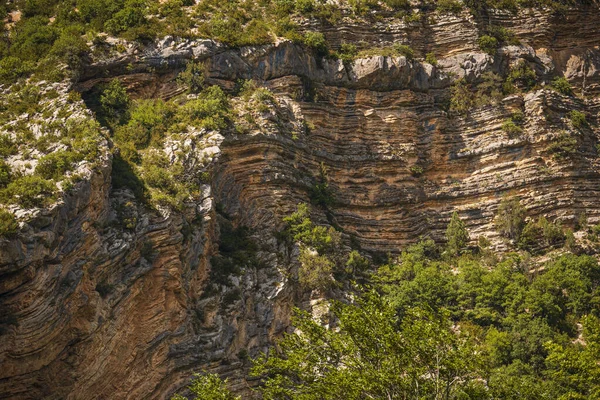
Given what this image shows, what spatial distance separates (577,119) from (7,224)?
128 feet

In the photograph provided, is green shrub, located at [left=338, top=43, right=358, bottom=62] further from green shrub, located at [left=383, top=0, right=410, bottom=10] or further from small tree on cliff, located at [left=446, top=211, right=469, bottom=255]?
small tree on cliff, located at [left=446, top=211, right=469, bottom=255]

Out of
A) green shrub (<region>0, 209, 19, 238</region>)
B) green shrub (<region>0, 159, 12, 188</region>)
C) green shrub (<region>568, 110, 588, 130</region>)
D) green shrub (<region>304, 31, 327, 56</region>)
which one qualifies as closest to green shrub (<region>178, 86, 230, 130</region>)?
green shrub (<region>304, 31, 327, 56</region>)

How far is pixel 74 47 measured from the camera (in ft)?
144

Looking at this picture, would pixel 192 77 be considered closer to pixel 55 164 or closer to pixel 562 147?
pixel 55 164

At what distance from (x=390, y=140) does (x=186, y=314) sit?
2190cm

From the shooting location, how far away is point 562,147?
5022 cm

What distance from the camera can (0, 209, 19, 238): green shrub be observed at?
90.1ft

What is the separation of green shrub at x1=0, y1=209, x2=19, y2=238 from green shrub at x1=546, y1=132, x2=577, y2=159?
35.2m

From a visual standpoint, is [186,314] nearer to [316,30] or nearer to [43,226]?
[43,226]

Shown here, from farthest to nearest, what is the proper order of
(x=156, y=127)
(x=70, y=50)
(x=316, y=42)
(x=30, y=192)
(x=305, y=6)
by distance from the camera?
(x=305, y=6)
(x=316, y=42)
(x=70, y=50)
(x=156, y=127)
(x=30, y=192)

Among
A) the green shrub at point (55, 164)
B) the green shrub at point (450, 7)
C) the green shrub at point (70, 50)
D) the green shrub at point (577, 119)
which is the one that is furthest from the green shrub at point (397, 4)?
the green shrub at point (55, 164)

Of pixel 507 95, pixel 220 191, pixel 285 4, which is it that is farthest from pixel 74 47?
→ pixel 507 95

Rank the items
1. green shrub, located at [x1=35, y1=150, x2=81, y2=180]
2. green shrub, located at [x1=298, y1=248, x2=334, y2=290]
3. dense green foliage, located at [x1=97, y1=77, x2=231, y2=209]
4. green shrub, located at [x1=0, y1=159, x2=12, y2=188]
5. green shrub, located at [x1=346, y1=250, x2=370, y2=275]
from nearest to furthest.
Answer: green shrub, located at [x1=0, y1=159, x2=12, y2=188], green shrub, located at [x1=35, y1=150, x2=81, y2=180], dense green foliage, located at [x1=97, y1=77, x2=231, y2=209], green shrub, located at [x1=298, y1=248, x2=334, y2=290], green shrub, located at [x1=346, y1=250, x2=370, y2=275]

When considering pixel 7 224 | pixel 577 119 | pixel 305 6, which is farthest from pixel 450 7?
pixel 7 224
